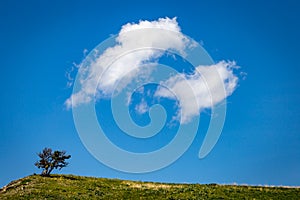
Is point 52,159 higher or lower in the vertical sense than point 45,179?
higher

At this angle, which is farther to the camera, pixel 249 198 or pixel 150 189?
pixel 150 189

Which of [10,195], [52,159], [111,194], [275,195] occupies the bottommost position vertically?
[10,195]

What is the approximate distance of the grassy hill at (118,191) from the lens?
4222 cm

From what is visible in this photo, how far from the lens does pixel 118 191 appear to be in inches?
1817

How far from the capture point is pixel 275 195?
146ft

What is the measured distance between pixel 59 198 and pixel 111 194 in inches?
271

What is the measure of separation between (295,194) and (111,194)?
942 inches

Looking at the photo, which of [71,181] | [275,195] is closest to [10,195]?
[71,181]

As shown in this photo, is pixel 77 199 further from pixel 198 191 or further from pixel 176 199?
pixel 198 191

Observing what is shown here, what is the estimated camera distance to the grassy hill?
139ft

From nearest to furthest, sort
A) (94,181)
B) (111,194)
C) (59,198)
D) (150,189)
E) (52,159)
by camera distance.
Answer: (59,198), (111,194), (150,189), (94,181), (52,159)

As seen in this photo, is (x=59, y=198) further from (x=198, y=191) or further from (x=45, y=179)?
(x=198, y=191)

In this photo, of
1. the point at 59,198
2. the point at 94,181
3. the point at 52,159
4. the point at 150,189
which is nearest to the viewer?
the point at 59,198

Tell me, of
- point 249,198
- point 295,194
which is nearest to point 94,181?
point 249,198
